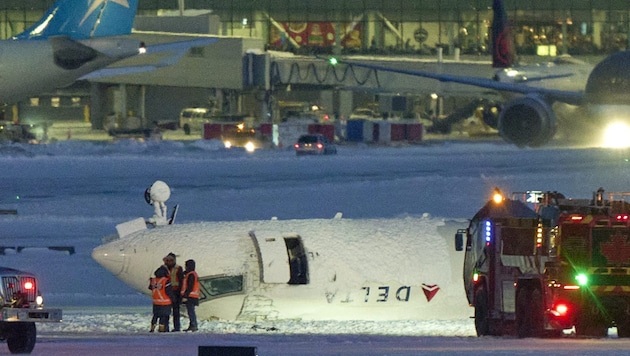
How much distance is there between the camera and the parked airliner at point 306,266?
23656mm

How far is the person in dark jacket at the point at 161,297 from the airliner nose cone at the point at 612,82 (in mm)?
31664

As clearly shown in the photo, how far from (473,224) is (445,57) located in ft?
277

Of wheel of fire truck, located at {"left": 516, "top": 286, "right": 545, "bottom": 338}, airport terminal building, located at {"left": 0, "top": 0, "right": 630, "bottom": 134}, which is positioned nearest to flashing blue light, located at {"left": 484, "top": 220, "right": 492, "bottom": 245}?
wheel of fire truck, located at {"left": 516, "top": 286, "right": 545, "bottom": 338}

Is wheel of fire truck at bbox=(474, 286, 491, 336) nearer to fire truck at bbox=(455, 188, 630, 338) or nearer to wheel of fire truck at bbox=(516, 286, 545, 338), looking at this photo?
fire truck at bbox=(455, 188, 630, 338)

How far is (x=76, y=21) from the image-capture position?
145 ft

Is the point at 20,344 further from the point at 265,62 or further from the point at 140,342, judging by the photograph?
the point at 265,62

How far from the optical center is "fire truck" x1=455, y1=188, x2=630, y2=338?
19.2 meters

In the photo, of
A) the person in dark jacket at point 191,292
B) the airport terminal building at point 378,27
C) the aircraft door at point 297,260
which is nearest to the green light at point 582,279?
the aircraft door at point 297,260

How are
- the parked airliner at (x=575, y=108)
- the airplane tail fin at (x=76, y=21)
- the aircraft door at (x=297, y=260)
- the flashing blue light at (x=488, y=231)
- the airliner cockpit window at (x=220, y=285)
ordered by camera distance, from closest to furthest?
the flashing blue light at (x=488, y=231) → the airliner cockpit window at (x=220, y=285) → the aircraft door at (x=297, y=260) → the airplane tail fin at (x=76, y=21) → the parked airliner at (x=575, y=108)

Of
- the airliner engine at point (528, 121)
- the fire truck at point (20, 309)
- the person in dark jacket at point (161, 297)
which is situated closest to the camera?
the fire truck at point (20, 309)

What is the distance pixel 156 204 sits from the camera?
26.7 meters

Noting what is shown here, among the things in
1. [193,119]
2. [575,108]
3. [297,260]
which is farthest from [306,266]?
[193,119]

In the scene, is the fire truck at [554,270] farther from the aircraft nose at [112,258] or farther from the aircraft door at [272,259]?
the aircraft nose at [112,258]

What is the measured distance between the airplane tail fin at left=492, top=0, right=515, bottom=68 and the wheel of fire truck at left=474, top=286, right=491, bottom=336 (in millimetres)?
54017
